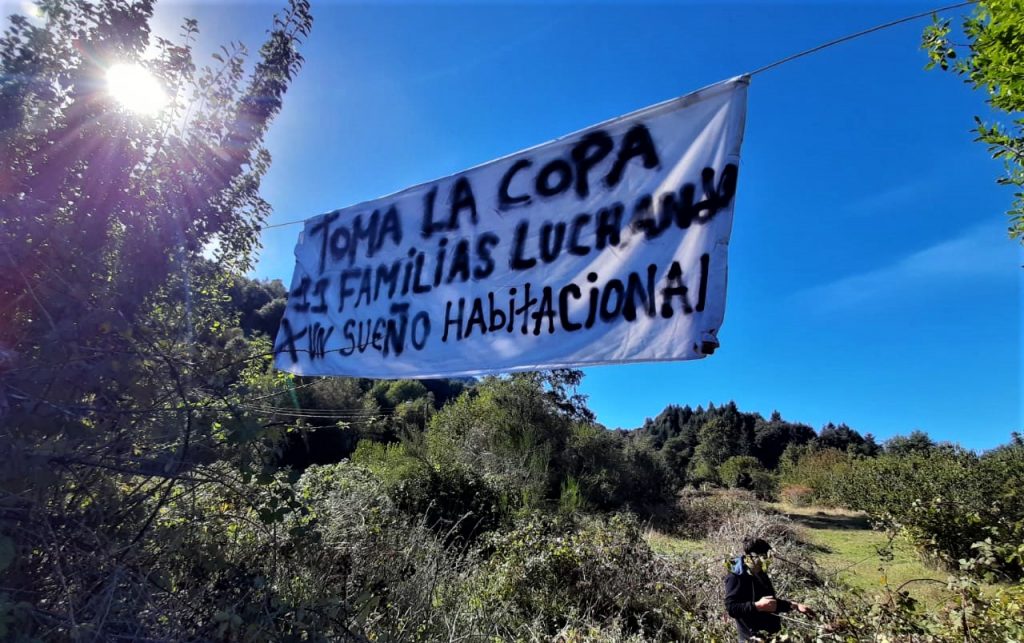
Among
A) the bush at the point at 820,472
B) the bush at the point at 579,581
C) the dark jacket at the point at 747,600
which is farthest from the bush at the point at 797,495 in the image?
the dark jacket at the point at 747,600

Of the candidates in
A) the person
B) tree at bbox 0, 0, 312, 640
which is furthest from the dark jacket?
→ tree at bbox 0, 0, 312, 640

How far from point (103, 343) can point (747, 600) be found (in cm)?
435

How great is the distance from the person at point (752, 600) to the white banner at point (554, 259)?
266 cm

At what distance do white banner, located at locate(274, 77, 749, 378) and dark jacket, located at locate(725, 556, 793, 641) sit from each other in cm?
285

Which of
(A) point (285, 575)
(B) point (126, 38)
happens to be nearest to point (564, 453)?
(A) point (285, 575)

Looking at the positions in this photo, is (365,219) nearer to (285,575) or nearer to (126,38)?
(126,38)

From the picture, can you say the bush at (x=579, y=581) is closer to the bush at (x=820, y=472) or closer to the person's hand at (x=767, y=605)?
the person's hand at (x=767, y=605)

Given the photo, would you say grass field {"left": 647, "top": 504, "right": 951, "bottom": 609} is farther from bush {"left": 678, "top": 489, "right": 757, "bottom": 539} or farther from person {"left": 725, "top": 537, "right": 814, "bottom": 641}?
person {"left": 725, "top": 537, "right": 814, "bottom": 641}

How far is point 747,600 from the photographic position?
365cm

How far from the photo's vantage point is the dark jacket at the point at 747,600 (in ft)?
11.5

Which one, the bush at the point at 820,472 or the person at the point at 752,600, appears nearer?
the person at the point at 752,600

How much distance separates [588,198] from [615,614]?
15.7 feet

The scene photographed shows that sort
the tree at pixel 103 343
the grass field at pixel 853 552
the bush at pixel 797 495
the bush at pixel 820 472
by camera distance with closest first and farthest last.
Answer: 1. the tree at pixel 103 343
2. the grass field at pixel 853 552
3. the bush at pixel 820 472
4. the bush at pixel 797 495

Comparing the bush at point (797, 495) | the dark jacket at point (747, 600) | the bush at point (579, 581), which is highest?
→ the dark jacket at point (747, 600)
